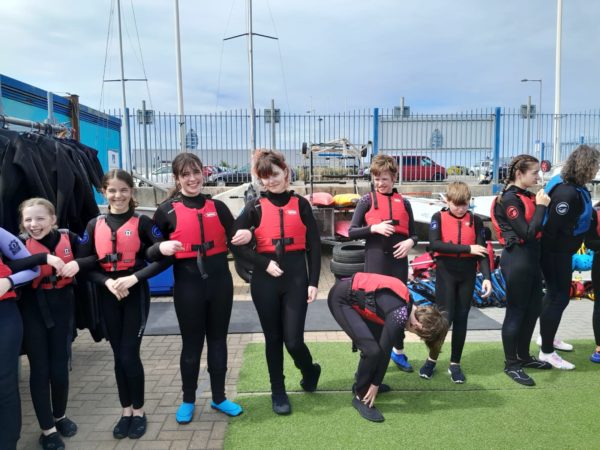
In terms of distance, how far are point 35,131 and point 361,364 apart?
3.31 metres

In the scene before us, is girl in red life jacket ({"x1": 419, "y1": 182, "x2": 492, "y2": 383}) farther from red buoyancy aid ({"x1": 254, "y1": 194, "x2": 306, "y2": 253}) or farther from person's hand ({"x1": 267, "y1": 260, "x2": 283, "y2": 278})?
person's hand ({"x1": 267, "y1": 260, "x2": 283, "y2": 278})

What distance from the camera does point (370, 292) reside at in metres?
3.35

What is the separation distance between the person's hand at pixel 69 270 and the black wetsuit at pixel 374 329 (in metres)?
1.80

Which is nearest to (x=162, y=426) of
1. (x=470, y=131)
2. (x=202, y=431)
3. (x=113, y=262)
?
(x=202, y=431)

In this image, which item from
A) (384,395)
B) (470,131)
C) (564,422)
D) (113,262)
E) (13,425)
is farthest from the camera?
(470,131)

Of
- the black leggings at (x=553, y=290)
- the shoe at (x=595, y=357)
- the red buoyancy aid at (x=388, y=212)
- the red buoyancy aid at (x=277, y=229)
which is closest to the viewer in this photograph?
the red buoyancy aid at (x=277, y=229)

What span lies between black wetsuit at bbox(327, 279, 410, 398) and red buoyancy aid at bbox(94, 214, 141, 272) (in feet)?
4.91

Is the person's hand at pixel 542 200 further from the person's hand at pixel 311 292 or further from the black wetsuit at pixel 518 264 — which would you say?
the person's hand at pixel 311 292

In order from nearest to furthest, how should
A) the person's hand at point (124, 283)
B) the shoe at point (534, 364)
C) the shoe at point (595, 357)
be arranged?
the person's hand at point (124, 283) < the shoe at point (534, 364) < the shoe at point (595, 357)

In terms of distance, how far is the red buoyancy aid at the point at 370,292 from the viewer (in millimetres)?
3326

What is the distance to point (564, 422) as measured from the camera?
130 inches

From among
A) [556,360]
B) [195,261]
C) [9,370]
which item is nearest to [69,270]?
[9,370]

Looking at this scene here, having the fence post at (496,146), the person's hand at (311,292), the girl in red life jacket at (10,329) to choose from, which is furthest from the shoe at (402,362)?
the fence post at (496,146)

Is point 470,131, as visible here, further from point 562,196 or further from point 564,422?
point 564,422
